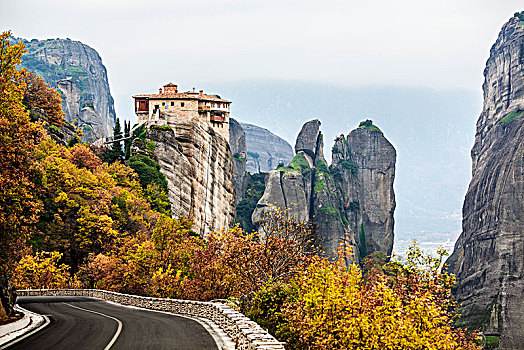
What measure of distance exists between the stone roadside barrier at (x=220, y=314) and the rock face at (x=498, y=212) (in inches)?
3102

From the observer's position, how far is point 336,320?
2547 cm

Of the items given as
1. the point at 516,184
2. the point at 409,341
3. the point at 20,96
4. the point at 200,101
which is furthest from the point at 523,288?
the point at 20,96

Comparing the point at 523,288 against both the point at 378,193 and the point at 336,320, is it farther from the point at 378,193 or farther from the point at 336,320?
the point at 336,320

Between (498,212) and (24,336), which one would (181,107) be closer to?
(498,212)

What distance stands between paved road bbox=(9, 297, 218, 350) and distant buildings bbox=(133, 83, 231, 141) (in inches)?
2893

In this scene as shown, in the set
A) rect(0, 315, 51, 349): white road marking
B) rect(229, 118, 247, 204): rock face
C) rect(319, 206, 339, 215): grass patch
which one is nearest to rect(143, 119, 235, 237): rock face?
rect(319, 206, 339, 215): grass patch

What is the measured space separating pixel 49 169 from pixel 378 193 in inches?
4796

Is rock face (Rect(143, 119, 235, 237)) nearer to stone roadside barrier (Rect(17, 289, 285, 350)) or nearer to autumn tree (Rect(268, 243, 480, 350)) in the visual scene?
stone roadside barrier (Rect(17, 289, 285, 350))

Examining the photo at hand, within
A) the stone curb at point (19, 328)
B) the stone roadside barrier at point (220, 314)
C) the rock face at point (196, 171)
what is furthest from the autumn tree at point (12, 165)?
the rock face at point (196, 171)

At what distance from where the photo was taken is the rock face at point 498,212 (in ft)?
355

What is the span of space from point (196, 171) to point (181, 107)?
16.3 m

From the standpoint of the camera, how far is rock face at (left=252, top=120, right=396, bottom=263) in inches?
6270

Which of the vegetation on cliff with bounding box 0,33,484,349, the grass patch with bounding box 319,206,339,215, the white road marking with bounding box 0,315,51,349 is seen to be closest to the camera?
the white road marking with bounding box 0,315,51,349

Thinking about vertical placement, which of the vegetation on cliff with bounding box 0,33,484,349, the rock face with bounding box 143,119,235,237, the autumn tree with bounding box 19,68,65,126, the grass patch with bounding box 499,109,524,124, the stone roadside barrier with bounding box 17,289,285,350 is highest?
the grass patch with bounding box 499,109,524,124
